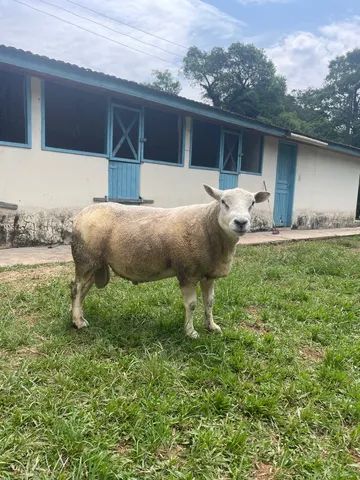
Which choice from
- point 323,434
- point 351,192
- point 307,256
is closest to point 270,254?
point 307,256

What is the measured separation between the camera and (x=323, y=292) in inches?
222

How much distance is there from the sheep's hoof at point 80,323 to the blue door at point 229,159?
896cm

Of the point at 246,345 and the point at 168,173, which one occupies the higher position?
the point at 168,173

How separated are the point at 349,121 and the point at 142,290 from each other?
106ft

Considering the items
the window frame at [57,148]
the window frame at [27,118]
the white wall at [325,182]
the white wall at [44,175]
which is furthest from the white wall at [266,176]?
the window frame at [27,118]

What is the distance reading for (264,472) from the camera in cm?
225

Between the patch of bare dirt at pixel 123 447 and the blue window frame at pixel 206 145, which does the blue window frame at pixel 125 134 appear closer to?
the blue window frame at pixel 206 145

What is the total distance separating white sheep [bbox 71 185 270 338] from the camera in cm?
364

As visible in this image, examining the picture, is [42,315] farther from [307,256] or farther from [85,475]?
[307,256]

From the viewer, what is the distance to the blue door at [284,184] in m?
14.4

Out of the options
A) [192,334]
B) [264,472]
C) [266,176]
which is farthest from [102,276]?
[266,176]

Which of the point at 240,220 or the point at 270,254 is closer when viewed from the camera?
the point at 240,220

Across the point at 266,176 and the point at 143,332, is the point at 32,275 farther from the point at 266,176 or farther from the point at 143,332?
the point at 266,176

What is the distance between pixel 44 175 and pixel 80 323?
5.26 m
